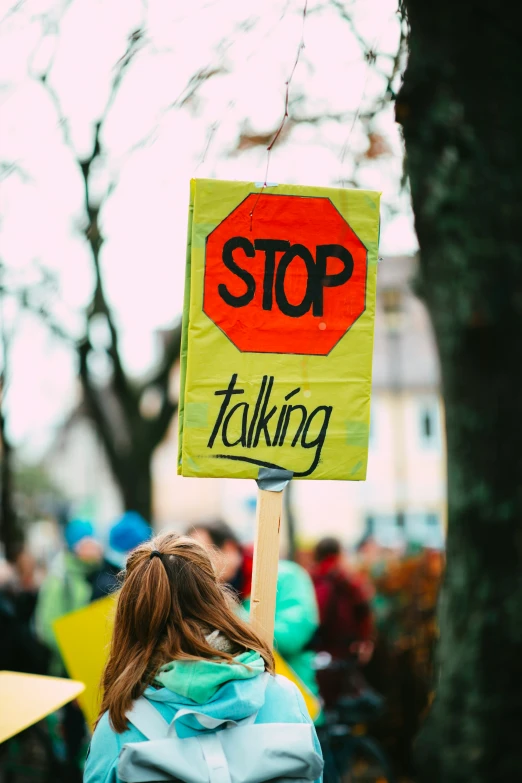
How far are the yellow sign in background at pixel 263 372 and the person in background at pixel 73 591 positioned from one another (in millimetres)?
3791

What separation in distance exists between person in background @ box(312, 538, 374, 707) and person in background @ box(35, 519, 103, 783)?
165 centimetres

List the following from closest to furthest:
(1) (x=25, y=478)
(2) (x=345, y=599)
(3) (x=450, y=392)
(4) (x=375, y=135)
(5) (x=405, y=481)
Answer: (3) (x=450, y=392)
(4) (x=375, y=135)
(2) (x=345, y=599)
(5) (x=405, y=481)
(1) (x=25, y=478)

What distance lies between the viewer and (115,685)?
7.34 ft

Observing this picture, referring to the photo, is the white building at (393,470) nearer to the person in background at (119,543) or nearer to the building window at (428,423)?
the building window at (428,423)

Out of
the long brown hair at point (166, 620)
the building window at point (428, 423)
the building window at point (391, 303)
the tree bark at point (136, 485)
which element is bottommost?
the long brown hair at point (166, 620)

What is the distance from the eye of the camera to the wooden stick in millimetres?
2793

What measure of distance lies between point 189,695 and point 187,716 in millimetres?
51

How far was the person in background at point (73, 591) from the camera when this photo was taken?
253 inches

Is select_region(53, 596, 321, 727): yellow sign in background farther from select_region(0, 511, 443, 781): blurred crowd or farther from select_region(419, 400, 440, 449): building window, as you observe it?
select_region(419, 400, 440, 449): building window

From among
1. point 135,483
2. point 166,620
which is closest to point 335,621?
point 166,620

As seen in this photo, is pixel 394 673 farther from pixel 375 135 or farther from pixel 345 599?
pixel 375 135

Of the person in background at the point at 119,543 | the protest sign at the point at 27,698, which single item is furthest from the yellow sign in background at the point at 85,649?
the person in background at the point at 119,543

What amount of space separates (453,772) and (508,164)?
2192 millimetres

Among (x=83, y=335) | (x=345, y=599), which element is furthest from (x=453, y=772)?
(x=83, y=335)
